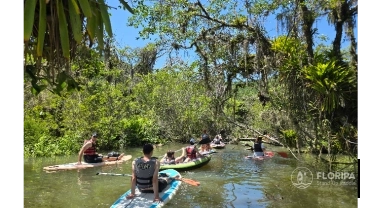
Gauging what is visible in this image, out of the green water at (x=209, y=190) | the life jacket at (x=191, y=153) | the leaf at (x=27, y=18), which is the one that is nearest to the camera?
the leaf at (x=27, y=18)

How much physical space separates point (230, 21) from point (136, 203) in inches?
327

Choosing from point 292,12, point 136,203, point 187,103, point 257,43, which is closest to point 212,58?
point 257,43

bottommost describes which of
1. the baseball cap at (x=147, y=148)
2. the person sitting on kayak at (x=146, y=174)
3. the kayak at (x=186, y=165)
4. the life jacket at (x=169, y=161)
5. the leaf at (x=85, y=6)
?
the kayak at (x=186, y=165)

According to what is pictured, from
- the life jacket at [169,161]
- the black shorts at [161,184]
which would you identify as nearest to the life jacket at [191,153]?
the life jacket at [169,161]

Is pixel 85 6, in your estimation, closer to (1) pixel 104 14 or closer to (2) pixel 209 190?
(1) pixel 104 14

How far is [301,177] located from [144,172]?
6879 millimetres

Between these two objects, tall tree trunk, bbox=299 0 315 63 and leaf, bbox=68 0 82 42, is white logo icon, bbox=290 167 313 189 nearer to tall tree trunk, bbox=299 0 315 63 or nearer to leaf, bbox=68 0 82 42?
tall tree trunk, bbox=299 0 315 63

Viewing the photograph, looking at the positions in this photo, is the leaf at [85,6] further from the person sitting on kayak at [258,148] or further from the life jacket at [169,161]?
the person sitting on kayak at [258,148]

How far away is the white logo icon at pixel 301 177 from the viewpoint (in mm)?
10465

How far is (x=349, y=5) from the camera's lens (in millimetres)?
10227

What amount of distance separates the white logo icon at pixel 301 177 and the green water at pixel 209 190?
0.16 metres

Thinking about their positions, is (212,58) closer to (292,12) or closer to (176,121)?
(292,12)

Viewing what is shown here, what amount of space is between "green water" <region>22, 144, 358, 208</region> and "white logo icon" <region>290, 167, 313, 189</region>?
6.2 inches

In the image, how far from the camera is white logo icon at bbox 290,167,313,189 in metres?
10.5
